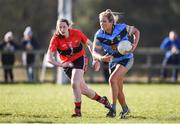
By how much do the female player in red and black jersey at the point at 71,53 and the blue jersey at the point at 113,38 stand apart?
272mm

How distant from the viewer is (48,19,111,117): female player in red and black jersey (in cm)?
1222

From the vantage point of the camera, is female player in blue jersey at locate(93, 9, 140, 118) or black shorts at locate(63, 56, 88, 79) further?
black shorts at locate(63, 56, 88, 79)

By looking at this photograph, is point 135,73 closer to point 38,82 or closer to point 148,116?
point 38,82

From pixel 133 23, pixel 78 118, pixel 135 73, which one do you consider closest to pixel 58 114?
pixel 78 118

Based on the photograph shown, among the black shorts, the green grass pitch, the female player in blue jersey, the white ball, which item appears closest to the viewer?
Answer: the green grass pitch

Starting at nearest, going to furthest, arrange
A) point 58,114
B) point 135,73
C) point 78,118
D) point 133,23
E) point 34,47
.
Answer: point 78,118 → point 58,114 → point 34,47 → point 135,73 → point 133,23

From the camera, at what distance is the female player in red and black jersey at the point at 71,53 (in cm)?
1222

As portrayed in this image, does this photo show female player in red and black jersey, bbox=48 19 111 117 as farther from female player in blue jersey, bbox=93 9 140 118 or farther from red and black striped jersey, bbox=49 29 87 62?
female player in blue jersey, bbox=93 9 140 118

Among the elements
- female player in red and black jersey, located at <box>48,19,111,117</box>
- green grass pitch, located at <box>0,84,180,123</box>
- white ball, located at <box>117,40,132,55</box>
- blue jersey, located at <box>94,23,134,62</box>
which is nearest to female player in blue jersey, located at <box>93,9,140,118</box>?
blue jersey, located at <box>94,23,134,62</box>

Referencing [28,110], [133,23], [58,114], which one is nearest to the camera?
[58,114]

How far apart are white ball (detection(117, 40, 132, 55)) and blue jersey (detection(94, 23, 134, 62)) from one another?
138 mm

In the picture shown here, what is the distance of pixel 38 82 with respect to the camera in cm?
2553

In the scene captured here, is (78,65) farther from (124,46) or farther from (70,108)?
(70,108)

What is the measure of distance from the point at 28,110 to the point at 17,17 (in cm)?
3271
